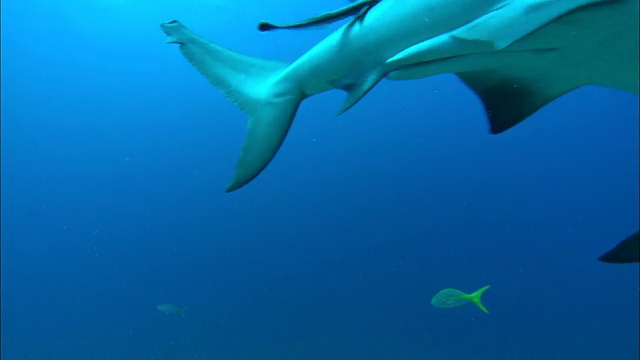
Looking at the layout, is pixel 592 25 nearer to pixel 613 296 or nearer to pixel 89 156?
pixel 613 296

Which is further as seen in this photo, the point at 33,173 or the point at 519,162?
the point at 33,173

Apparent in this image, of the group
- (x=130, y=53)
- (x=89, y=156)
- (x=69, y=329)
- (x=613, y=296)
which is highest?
(x=130, y=53)

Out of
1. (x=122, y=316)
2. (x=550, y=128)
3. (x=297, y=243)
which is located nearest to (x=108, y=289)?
(x=122, y=316)

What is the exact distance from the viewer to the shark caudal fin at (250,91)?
190 cm

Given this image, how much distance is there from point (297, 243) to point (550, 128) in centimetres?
329

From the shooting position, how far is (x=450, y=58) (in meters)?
1.56

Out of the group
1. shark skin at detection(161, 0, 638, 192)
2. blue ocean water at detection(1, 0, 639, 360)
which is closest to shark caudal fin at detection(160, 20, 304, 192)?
shark skin at detection(161, 0, 638, 192)

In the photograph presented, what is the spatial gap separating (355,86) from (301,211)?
5.14 m

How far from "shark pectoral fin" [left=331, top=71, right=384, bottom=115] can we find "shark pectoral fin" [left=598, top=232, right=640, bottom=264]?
2.59 feet

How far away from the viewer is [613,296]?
21.7 feet

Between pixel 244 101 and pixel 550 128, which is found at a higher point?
pixel 244 101

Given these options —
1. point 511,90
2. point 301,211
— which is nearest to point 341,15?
point 511,90

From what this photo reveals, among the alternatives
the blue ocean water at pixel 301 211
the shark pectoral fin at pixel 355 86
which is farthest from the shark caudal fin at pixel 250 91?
the blue ocean water at pixel 301 211

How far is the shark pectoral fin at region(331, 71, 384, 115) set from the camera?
1655 millimetres
